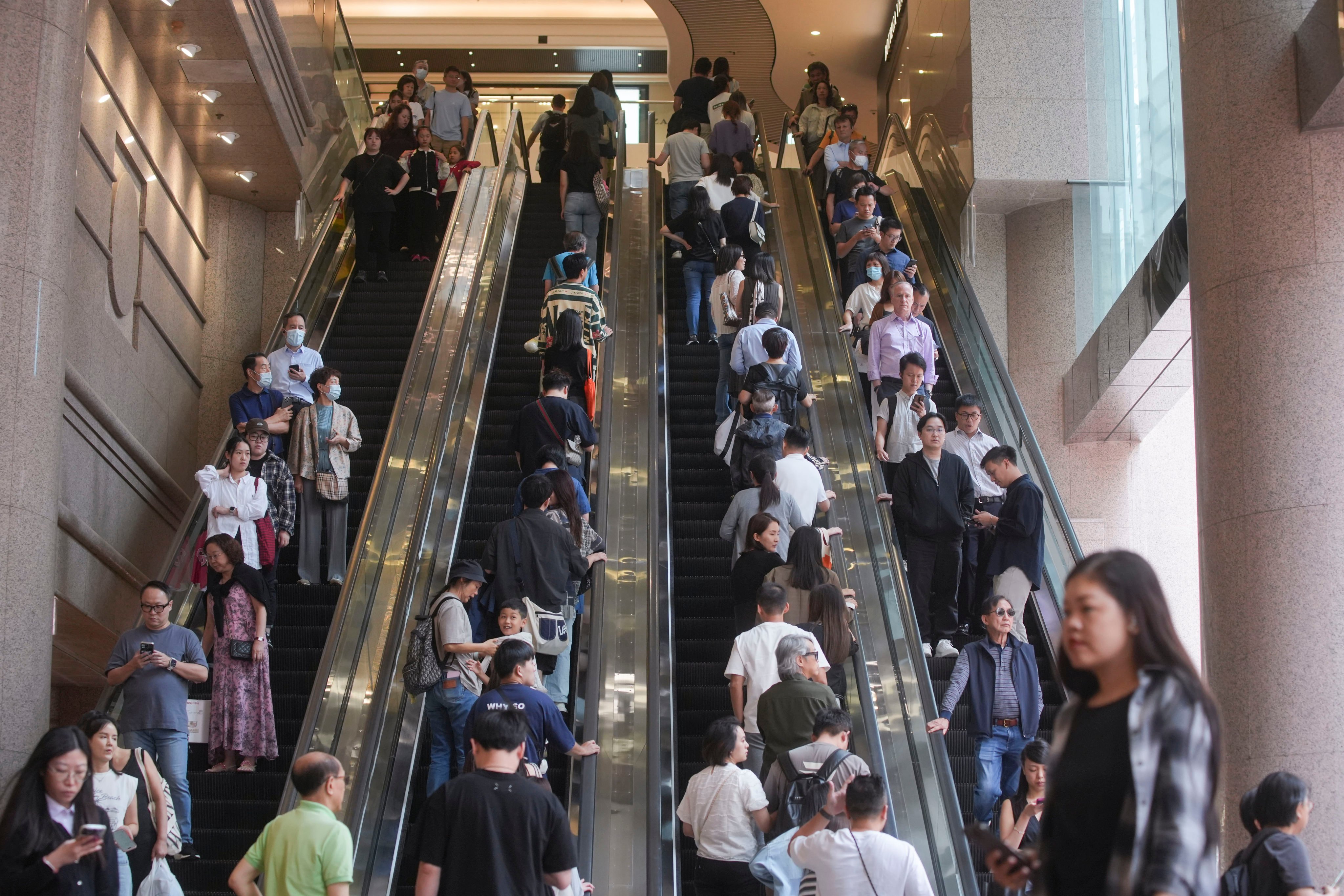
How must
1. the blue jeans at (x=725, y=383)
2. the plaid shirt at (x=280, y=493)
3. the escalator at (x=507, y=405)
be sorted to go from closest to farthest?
the escalator at (x=507, y=405) < the plaid shirt at (x=280, y=493) < the blue jeans at (x=725, y=383)

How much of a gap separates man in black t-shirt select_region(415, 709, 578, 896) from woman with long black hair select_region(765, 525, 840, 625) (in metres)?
2.77

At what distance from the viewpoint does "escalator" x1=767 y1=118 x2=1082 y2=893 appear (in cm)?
660

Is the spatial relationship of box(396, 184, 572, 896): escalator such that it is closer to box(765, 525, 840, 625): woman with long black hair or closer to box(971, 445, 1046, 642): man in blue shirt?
box(765, 525, 840, 625): woman with long black hair

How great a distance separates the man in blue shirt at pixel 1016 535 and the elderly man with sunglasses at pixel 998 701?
0.86m

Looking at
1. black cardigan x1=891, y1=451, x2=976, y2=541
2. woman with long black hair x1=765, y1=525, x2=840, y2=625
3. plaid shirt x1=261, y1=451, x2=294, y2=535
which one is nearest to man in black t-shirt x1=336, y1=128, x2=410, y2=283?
plaid shirt x1=261, y1=451, x2=294, y2=535

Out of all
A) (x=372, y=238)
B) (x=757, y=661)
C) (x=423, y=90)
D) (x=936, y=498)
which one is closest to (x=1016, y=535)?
(x=936, y=498)

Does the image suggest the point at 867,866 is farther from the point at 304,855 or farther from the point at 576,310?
the point at 576,310

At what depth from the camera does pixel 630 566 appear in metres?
8.59

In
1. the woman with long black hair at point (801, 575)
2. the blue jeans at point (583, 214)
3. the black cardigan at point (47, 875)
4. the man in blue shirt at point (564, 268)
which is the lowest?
the black cardigan at point (47, 875)

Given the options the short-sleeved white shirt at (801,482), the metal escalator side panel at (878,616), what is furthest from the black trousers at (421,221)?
the short-sleeved white shirt at (801,482)

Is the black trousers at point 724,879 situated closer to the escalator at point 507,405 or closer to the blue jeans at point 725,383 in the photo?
the escalator at point 507,405

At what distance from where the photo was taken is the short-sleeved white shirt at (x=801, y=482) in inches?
350

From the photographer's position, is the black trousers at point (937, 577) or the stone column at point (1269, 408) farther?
the black trousers at point (937, 577)

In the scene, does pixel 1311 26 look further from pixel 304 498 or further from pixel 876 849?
pixel 304 498
